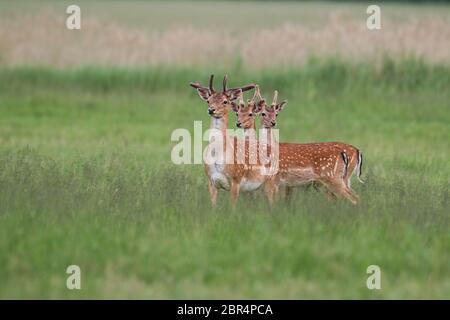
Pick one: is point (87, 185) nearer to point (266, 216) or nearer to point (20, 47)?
point (266, 216)

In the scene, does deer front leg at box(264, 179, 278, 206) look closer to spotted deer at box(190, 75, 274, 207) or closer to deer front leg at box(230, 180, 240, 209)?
spotted deer at box(190, 75, 274, 207)

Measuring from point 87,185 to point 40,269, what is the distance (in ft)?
8.41

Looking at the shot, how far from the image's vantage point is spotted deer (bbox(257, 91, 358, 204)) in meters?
11.2

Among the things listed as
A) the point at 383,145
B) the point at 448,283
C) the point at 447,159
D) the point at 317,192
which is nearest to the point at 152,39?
the point at 383,145

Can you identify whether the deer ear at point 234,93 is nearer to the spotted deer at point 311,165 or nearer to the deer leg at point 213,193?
the spotted deer at point 311,165

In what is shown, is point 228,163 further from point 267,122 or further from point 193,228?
point 193,228

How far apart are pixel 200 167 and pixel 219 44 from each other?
373 inches

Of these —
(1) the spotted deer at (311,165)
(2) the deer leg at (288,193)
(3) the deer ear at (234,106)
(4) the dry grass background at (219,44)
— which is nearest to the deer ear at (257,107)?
(1) the spotted deer at (311,165)

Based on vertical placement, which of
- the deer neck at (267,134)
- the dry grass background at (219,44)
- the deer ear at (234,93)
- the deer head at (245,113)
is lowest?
the deer neck at (267,134)

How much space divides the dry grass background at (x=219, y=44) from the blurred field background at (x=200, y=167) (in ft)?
0.13

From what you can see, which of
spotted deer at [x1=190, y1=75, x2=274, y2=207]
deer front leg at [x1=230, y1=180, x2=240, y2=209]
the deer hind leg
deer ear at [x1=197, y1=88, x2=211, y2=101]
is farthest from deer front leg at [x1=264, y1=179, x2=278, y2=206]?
deer ear at [x1=197, y1=88, x2=211, y2=101]

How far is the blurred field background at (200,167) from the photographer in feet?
28.2

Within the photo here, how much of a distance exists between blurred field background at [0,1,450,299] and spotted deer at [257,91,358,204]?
0.63ft

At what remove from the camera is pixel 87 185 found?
11.0m
